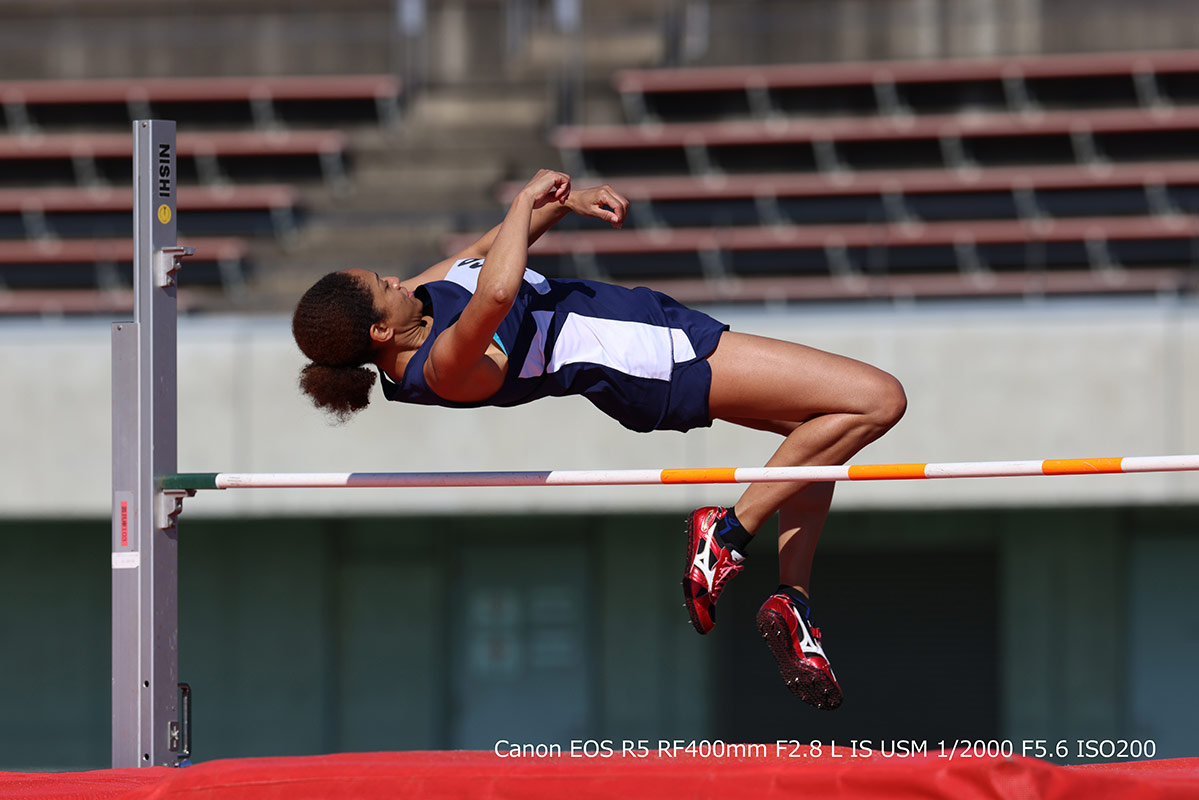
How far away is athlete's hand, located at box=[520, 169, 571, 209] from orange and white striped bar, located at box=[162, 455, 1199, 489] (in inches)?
17.2

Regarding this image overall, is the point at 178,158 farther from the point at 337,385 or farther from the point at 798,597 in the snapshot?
the point at 798,597

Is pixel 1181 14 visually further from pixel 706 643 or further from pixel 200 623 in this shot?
pixel 200 623

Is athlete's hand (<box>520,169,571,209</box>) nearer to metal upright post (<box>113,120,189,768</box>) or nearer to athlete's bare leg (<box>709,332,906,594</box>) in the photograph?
athlete's bare leg (<box>709,332,906,594</box>)

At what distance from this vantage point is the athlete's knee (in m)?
2.48

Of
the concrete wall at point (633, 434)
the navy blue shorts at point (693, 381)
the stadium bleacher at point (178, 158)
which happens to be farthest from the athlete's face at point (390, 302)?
the stadium bleacher at point (178, 158)

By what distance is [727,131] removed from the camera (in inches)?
340

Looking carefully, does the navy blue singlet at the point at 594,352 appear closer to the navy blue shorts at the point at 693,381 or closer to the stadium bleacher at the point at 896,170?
the navy blue shorts at the point at 693,381

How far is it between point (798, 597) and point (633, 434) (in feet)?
11.7

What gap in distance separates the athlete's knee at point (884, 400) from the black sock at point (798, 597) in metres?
0.31

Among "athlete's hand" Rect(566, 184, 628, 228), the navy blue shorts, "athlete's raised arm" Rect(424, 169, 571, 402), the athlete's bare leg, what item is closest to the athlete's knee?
the athlete's bare leg

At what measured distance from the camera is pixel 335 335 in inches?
93.5

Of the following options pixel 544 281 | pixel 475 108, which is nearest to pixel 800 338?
pixel 544 281

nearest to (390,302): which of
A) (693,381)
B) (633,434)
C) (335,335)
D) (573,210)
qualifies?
(335,335)

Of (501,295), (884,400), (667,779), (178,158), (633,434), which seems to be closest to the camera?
(667,779)
